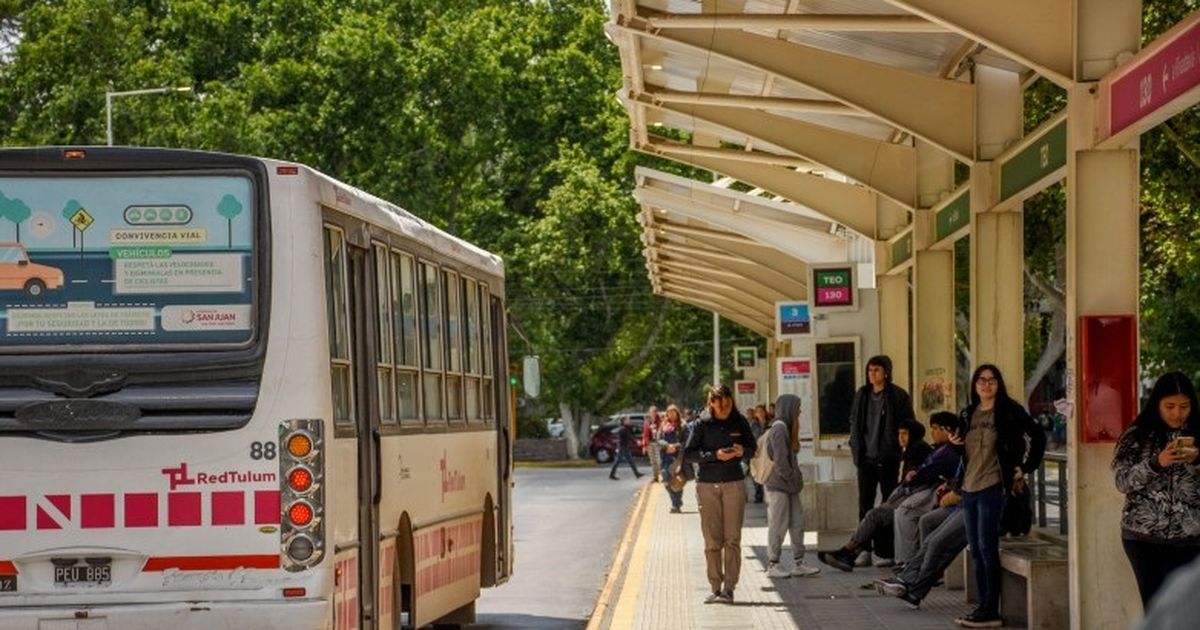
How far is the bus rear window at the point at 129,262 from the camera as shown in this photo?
10.6 meters

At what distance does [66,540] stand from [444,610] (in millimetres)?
4057

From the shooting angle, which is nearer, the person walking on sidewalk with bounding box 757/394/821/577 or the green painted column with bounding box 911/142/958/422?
the person walking on sidewalk with bounding box 757/394/821/577

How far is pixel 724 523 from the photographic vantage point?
17.7 metres

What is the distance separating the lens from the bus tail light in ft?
33.8

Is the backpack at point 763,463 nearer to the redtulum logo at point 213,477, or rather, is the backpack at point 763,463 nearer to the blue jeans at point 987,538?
the blue jeans at point 987,538

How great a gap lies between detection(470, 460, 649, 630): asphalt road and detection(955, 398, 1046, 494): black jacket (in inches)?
147

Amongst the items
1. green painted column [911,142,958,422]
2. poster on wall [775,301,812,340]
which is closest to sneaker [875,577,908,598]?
green painted column [911,142,958,422]

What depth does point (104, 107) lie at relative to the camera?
58.5m

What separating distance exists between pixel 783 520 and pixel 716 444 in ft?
9.19

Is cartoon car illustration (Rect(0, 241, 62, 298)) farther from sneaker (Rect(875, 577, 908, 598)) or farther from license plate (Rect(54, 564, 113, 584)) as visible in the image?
sneaker (Rect(875, 577, 908, 598))

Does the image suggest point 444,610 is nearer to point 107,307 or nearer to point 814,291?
point 107,307

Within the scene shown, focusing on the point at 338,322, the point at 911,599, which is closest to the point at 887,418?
the point at 911,599

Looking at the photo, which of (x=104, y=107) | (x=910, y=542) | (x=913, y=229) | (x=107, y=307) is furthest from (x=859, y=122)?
(x=104, y=107)

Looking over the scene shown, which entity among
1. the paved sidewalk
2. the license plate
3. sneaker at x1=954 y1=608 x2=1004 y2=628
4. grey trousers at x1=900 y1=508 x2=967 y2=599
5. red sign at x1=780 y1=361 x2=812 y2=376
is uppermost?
red sign at x1=780 y1=361 x2=812 y2=376
